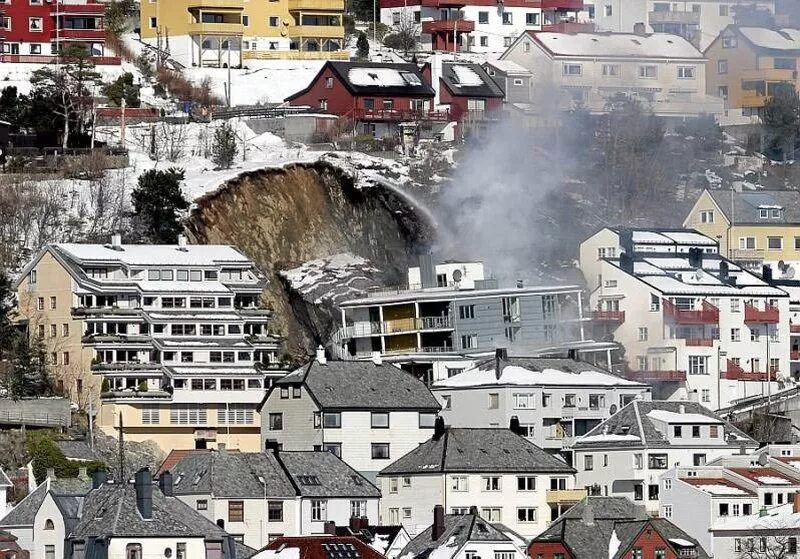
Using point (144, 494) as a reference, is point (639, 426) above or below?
below

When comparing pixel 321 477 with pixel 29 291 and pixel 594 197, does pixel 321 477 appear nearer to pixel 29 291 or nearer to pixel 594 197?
pixel 29 291

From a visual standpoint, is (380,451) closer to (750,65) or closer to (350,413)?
(350,413)

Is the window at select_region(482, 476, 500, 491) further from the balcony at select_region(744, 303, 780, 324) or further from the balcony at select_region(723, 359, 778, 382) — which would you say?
the balcony at select_region(744, 303, 780, 324)

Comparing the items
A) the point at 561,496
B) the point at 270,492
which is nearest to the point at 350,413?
the point at 561,496

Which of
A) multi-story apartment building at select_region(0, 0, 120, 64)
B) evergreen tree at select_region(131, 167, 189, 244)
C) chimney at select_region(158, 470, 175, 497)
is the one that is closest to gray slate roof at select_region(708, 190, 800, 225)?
evergreen tree at select_region(131, 167, 189, 244)

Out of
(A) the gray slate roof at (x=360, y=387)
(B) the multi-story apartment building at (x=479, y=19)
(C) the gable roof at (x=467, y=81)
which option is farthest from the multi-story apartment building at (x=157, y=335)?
(B) the multi-story apartment building at (x=479, y=19)

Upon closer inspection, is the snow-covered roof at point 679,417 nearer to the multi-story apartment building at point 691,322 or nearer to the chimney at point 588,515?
the chimney at point 588,515
